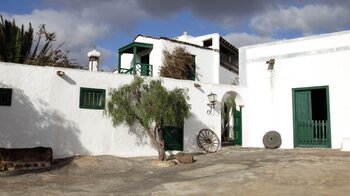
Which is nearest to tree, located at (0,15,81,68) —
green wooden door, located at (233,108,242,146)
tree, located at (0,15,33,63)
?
tree, located at (0,15,33,63)

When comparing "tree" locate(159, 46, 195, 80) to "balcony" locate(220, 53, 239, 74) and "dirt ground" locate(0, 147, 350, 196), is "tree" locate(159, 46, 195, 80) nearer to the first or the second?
"balcony" locate(220, 53, 239, 74)

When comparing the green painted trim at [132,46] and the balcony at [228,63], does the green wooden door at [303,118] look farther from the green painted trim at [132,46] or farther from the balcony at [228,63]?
the balcony at [228,63]

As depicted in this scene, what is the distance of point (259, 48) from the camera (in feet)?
60.6

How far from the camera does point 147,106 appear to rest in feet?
44.8

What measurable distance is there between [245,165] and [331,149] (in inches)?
211

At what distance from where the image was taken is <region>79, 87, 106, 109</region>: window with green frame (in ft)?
47.7

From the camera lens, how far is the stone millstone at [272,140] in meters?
17.3

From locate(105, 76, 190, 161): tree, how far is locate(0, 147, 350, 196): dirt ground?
142 cm

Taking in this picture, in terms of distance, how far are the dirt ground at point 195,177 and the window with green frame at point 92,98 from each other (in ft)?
7.22

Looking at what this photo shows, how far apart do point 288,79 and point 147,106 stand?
7200 mm

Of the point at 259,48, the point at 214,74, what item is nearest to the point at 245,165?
the point at 259,48

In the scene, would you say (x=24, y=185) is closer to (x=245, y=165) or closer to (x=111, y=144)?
(x=111, y=144)

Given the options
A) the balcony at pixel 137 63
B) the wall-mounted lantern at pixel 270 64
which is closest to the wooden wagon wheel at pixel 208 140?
the wall-mounted lantern at pixel 270 64

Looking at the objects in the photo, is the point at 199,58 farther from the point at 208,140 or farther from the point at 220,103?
the point at 208,140
